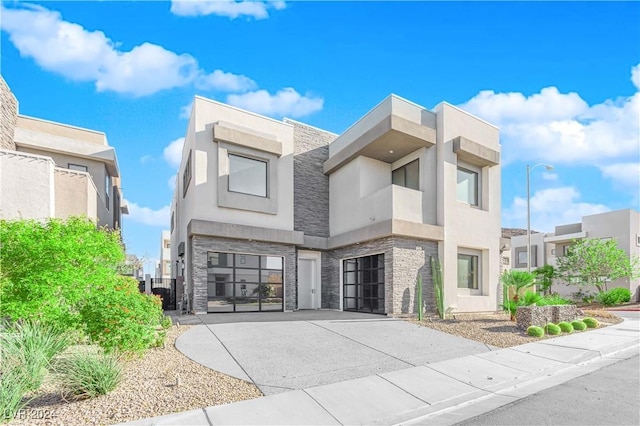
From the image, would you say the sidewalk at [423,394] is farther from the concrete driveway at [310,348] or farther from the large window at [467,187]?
the large window at [467,187]

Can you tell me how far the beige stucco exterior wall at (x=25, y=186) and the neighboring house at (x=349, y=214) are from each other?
4.89 meters

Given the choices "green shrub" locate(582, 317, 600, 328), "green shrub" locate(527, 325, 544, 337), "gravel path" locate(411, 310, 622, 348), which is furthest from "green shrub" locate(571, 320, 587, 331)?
"green shrub" locate(527, 325, 544, 337)

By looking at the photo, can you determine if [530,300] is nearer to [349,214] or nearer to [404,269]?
[404,269]

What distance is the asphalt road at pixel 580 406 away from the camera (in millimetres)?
5047

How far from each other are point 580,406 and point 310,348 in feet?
18.0

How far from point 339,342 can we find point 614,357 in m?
7.00

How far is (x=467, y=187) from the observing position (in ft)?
56.9

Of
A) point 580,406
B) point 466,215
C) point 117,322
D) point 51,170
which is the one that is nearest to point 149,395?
point 117,322

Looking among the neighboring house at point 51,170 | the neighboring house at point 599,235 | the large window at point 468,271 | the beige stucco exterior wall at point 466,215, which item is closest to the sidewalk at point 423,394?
the beige stucco exterior wall at point 466,215

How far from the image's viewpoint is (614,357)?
9109 millimetres

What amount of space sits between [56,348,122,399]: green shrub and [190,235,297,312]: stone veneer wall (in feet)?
30.6

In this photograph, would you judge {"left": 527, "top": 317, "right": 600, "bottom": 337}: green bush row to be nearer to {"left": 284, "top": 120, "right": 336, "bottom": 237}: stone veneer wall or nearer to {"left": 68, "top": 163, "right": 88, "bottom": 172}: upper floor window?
{"left": 284, "top": 120, "right": 336, "bottom": 237}: stone veneer wall

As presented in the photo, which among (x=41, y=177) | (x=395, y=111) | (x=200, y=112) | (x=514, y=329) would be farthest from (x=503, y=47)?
(x=41, y=177)

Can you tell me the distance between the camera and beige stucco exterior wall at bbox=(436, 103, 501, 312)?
15609 millimetres
